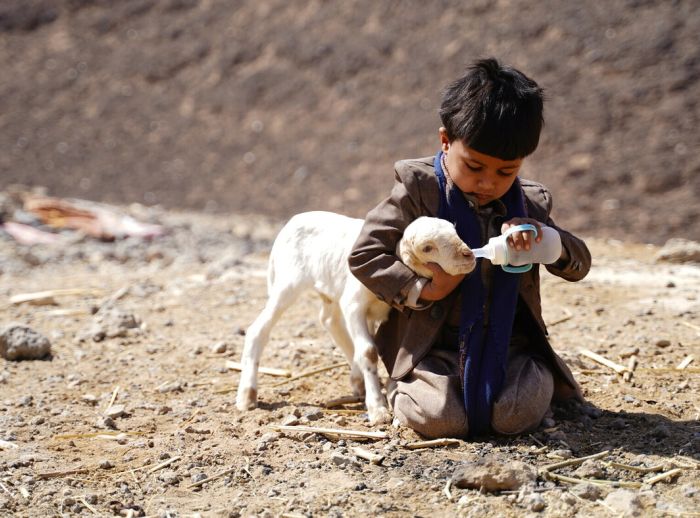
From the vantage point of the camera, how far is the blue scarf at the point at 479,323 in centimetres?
348

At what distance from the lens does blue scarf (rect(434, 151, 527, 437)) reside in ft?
11.4

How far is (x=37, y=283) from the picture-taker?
7355 millimetres

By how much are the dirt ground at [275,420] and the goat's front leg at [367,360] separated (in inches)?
5.8

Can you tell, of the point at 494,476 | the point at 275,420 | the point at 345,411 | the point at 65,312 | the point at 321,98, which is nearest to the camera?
the point at 494,476

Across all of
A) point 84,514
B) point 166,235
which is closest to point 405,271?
point 84,514

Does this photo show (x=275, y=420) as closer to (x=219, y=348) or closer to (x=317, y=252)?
(x=317, y=252)

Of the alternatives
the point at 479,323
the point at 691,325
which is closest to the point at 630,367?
the point at 691,325

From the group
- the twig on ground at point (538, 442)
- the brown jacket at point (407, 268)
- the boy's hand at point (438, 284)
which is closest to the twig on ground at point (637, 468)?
the twig on ground at point (538, 442)

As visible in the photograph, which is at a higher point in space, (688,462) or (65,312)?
(65,312)

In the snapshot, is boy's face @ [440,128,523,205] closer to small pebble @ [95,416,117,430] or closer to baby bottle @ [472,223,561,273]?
baby bottle @ [472,223,561,273]

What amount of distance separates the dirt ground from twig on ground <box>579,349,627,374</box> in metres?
0.03

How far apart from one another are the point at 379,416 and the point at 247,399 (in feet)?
2.24

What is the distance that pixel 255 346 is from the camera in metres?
4.03

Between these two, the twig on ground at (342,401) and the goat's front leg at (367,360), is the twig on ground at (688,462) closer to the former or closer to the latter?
the goat's front leg at (367,360)
